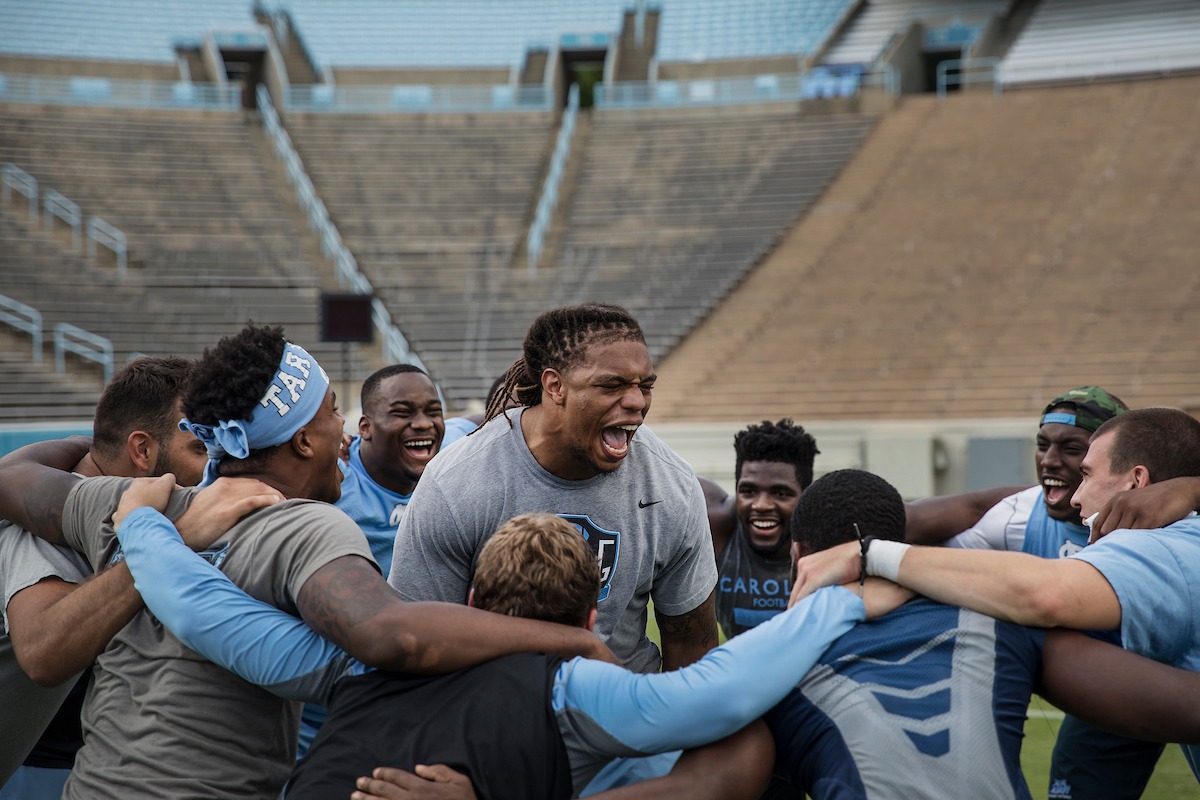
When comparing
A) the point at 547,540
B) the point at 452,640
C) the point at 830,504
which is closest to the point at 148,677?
the point at 452,640

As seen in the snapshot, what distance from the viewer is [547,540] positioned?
103 inches

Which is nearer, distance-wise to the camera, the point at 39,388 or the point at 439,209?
the point at 39,388

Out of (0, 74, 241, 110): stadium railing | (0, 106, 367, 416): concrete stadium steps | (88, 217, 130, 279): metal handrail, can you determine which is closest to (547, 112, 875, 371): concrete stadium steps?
(0, 106, 367, 416): concrete stadium steps

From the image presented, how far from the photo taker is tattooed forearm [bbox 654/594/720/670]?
3.55 metres

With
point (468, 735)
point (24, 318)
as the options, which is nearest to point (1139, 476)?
point (468, 735)

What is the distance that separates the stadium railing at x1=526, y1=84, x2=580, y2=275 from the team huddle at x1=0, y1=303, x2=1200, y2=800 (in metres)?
22.9

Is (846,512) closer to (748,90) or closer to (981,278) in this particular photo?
(981,278)

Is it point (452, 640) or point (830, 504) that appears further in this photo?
point (830, 504)

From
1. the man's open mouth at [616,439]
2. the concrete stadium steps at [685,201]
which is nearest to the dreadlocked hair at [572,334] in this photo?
the man's open mouth at [616,439]

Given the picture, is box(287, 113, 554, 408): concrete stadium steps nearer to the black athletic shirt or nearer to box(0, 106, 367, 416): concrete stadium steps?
box(0, 106, 367, 416): concrete stadium steps

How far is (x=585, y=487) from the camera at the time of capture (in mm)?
3330

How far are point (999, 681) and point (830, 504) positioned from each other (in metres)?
0.54

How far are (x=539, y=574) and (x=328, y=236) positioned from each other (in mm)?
24708

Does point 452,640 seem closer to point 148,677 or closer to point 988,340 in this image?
point 148,677
